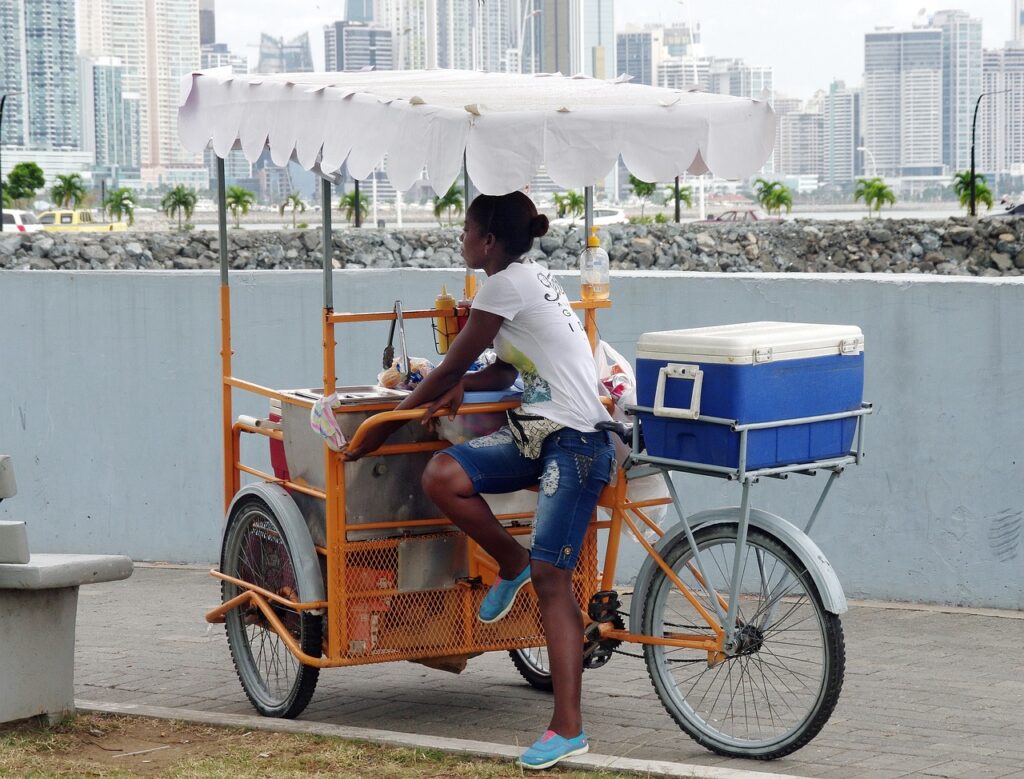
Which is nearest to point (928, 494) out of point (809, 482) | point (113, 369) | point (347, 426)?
point (809, 482)

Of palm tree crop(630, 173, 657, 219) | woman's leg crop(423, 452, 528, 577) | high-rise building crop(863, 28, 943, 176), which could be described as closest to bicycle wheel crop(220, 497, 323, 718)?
woman's leg crop(423, 452, 528, 577)

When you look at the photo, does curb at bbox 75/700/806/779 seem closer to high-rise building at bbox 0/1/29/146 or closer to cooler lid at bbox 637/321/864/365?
cooler lid at bbox 637/321/864/365

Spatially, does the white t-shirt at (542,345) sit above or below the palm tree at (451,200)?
below

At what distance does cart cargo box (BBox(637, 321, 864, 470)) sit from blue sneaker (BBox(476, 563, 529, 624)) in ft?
2.04

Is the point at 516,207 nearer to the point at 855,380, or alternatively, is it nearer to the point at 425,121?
the point at 425,121

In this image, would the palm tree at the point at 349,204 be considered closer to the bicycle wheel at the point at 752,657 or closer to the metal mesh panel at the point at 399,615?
the metal mesh panel at the point at 399,615

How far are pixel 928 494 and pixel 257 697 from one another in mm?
3228

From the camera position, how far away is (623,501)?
4.89m

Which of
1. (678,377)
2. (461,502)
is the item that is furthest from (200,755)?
(678,377)

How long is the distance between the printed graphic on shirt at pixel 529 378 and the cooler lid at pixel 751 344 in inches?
12.2

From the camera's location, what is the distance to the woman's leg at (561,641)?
457 centimetres

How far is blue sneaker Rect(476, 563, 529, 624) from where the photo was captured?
4844 mm

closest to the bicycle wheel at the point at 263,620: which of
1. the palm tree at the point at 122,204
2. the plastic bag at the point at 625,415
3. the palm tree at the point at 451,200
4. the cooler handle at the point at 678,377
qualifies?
the plastic bag at the point at 625,415

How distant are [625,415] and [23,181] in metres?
70.4
